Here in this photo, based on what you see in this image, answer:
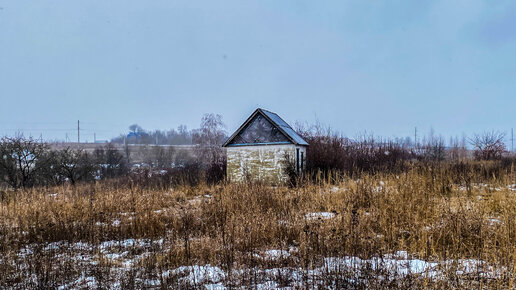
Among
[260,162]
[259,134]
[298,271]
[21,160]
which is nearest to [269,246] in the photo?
[298,271]

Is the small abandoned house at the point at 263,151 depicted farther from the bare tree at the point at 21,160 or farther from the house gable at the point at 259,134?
the bare tree at the point at 21,160

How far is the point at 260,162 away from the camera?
14.9 meters

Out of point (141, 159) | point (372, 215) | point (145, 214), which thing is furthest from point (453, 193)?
point (141, 159)

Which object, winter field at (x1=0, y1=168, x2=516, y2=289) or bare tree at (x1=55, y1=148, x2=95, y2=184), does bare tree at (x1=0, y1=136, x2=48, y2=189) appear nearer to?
bare tree at (x1=55, y1=148, x2=95, y2=184)

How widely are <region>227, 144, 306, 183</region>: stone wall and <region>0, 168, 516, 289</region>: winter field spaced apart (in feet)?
→ 20.3

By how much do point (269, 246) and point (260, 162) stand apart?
992 centimetres

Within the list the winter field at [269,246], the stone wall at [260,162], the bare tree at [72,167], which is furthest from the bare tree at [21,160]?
the winter field at [269,246]

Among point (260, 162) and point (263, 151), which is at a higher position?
point (263, 151)

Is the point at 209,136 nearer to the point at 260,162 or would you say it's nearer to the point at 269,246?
the point at 260,162

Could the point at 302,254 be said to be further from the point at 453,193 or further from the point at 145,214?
the point at 453,193

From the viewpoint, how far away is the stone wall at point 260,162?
569 inches

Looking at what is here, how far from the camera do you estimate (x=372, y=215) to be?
5.75 m

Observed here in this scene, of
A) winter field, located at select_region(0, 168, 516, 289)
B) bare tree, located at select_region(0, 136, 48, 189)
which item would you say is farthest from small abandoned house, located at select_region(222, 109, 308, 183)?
bare tree, located at select_region(0, 136, 48, 189)

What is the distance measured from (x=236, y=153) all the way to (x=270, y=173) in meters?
2.09
